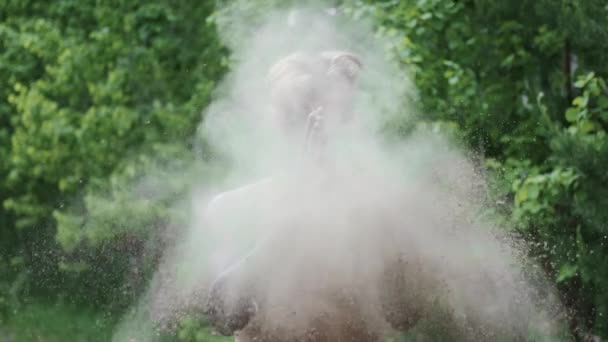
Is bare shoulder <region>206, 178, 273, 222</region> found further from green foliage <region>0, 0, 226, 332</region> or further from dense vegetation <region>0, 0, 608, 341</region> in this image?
green foliage <region>0, 0, 226, 332</region>

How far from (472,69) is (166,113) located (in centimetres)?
278

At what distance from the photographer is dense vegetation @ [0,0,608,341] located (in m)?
5.29

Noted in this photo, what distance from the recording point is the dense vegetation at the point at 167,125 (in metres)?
5.29

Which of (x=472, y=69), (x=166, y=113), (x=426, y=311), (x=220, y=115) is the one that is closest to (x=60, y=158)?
(x=166, y=113)

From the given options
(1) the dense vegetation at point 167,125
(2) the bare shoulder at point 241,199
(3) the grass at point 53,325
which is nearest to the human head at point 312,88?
(2) the bare shoulder at point 241,199

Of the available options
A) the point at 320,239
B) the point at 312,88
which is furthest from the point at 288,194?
the point at 312,88

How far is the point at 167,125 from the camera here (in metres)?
8.26

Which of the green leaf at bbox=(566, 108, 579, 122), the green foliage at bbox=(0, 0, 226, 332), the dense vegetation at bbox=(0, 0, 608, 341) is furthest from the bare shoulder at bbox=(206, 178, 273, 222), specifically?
the green foliage at bbox=(0, 0, 226, 332)

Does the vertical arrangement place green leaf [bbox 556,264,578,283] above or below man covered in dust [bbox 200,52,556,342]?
below

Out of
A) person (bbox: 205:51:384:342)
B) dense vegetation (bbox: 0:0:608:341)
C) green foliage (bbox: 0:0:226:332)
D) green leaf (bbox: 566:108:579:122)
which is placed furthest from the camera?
green foliage (bbox: 0:0:226:332)

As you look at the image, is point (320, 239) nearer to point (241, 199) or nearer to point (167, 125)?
point (241, 199)

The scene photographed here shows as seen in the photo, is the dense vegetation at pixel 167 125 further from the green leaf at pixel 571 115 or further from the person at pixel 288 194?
the person at pixel 288 194

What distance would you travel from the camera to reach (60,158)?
8.48 m

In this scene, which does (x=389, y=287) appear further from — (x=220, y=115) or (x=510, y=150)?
(x=510, y=150)
